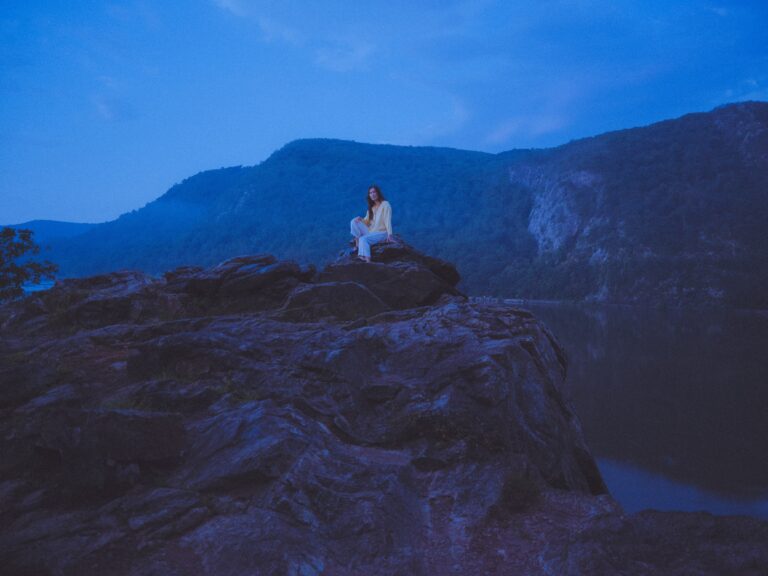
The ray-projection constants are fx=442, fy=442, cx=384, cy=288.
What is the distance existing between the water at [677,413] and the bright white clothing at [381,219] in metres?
7.82

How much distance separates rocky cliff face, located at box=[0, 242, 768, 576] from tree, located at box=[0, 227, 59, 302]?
5.13 ft

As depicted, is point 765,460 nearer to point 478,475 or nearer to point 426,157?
point 478,475

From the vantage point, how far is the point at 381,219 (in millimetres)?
15297

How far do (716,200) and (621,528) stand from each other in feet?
408

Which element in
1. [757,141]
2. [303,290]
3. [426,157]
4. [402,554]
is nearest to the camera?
[402,554]

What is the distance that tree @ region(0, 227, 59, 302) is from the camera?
10992 mm

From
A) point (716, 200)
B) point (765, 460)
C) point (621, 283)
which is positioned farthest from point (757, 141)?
point (765, 460)

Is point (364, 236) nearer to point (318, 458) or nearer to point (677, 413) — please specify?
point (318, 458)

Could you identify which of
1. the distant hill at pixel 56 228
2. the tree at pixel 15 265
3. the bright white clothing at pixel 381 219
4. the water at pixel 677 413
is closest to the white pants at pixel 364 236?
the bright white clothing at pixel 381 219

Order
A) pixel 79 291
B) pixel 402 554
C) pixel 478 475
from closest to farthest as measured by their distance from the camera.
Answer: pixel 402 554, pixel 478 475, pixel 79 291

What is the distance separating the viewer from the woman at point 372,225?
49.3 ft

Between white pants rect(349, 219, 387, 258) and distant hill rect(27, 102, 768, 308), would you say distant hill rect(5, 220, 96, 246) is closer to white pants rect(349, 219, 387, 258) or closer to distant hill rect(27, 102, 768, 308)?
distant hill rect(27, 102, 768, 308)

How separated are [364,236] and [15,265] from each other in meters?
9.85

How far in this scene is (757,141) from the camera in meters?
116
